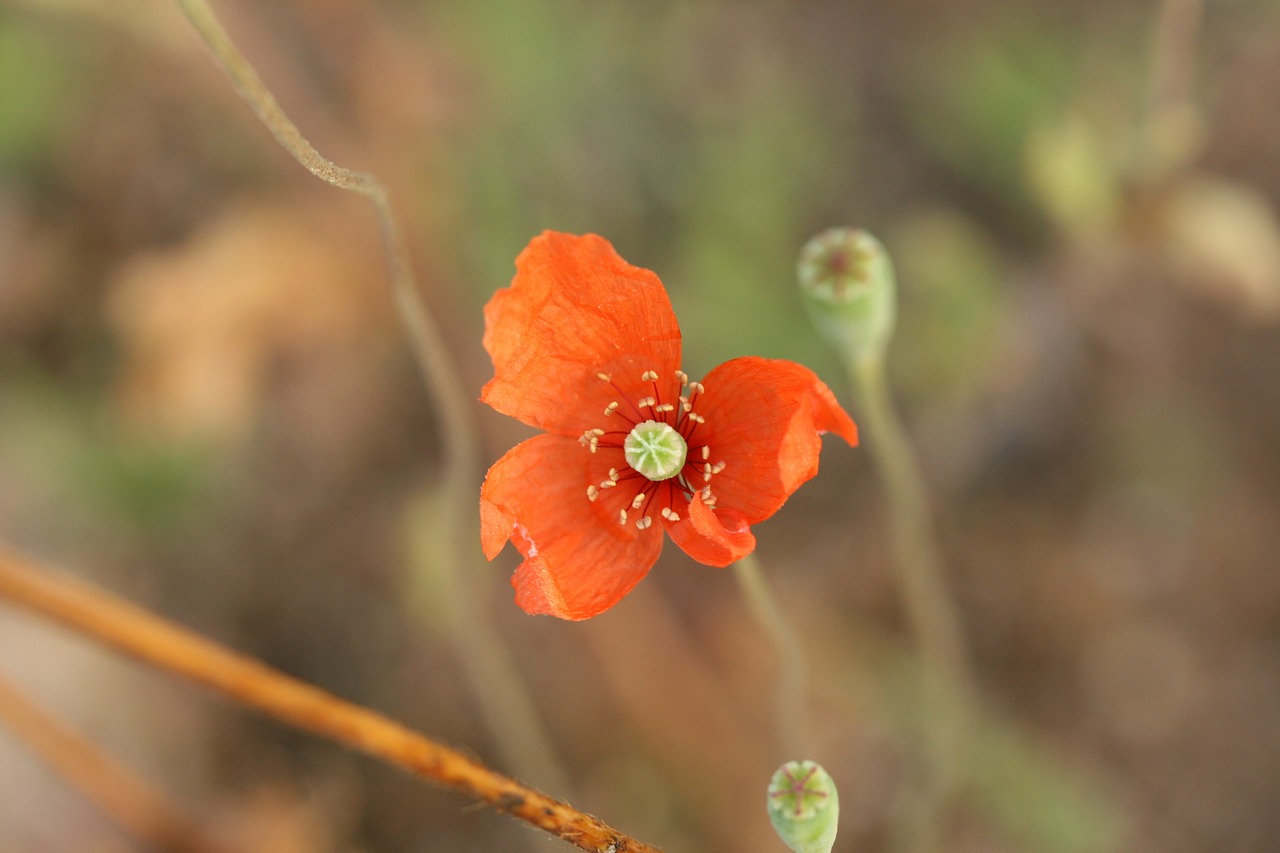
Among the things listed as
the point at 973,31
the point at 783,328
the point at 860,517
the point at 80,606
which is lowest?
the point at 80,606

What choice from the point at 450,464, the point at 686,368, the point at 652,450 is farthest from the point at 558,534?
the point at 686,368

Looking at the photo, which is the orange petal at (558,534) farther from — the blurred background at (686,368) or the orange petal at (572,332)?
the blurred background at (686,368)

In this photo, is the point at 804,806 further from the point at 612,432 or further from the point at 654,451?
the point at 612,432

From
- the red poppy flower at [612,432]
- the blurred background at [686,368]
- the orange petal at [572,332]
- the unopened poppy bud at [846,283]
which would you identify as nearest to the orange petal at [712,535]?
the red poppy flower at [612,432]

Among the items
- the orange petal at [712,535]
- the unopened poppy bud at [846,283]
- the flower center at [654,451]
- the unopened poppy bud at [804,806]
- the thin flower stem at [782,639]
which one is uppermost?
the unopened poppy bud at [846,283]

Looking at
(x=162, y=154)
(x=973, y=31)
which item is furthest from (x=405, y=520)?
(x=973, y=31)

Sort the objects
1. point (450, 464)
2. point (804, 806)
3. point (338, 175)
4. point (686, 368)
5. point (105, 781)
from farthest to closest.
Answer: point (686, 368) → point (105, 781) → point (450, 464) → point (804, 806) → point (338, 175)

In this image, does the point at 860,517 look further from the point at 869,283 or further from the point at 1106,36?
the point at 1106,36
